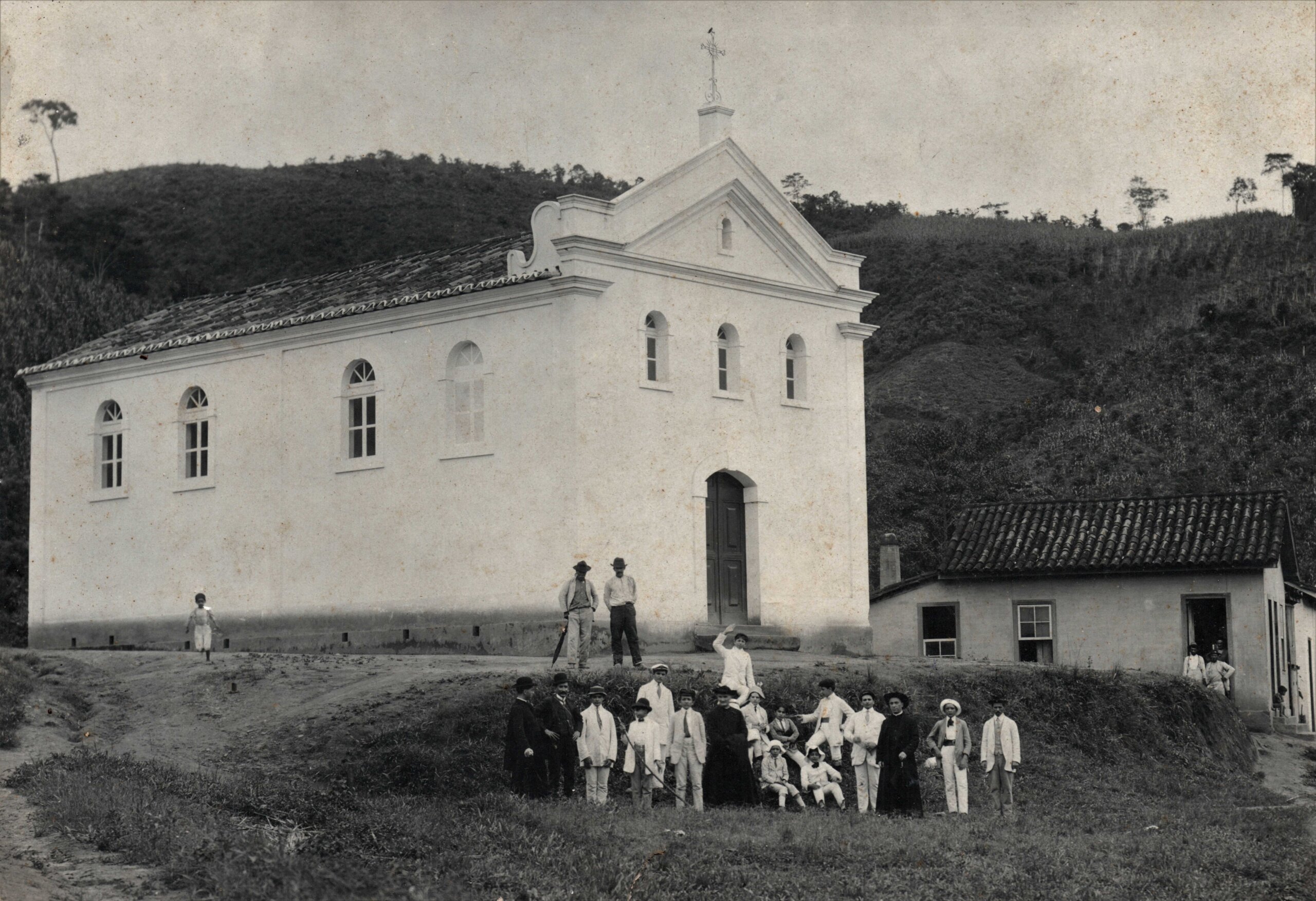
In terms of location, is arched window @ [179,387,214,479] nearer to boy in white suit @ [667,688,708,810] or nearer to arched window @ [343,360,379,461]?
arched window @ [343,360,379,461]

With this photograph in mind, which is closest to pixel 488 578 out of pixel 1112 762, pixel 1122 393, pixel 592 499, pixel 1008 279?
pixel 592 499

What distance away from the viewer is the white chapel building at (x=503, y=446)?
26.6 m

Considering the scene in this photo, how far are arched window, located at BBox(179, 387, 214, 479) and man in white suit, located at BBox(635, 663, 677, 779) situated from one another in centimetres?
1461

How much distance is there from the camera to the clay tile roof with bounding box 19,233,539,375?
93.1 ft

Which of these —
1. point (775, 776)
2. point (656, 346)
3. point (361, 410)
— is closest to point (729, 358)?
point (656, 346)

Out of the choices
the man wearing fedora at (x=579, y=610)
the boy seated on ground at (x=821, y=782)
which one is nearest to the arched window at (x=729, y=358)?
the man wearing fedora at (x=579, y=610)

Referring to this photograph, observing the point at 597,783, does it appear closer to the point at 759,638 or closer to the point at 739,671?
the point at 739,671

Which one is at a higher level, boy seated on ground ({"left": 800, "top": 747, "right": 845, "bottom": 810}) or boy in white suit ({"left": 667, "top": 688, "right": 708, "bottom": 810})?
boy in white suit ({"left": 667, "top": 688, "right": 708, "bottom": 810})

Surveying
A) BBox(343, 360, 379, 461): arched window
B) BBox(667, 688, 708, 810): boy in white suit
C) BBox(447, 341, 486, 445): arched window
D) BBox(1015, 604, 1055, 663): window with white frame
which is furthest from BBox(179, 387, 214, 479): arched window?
BBox(667, 688, 708, 810): boy in white suit

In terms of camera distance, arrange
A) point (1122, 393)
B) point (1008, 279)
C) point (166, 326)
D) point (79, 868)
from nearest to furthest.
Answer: point (79, 868) → point (166, 326) → point (1122, 393) → point (1008, 279)

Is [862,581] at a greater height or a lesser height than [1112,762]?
greater

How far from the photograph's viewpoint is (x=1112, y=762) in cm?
2320

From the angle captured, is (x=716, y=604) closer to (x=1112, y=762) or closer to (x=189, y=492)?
(x=1112, y=762)

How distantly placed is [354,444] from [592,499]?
4911mm
